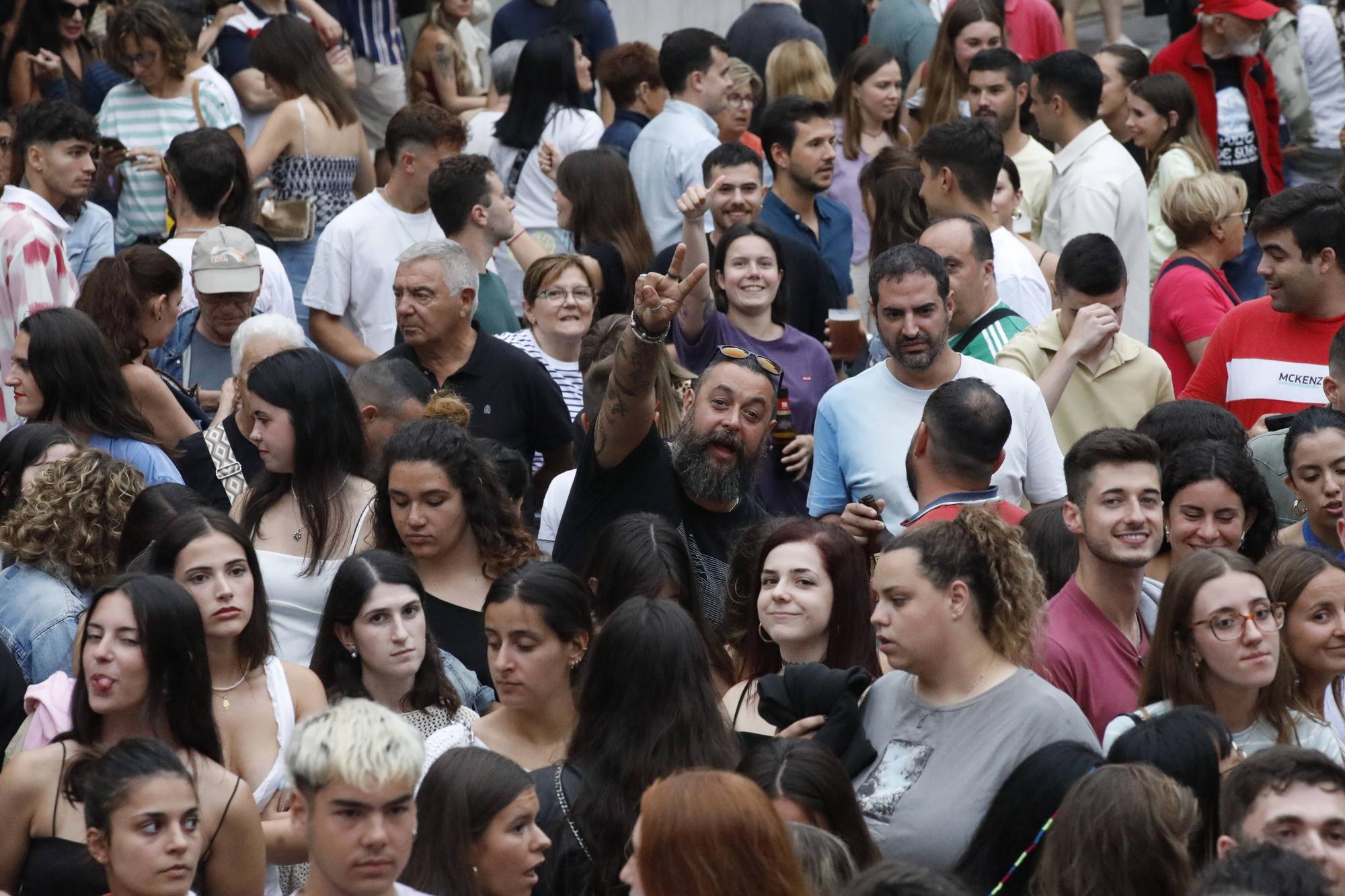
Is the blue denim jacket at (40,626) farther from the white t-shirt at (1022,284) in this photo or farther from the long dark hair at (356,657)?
the white t-shirt at (1022,284)

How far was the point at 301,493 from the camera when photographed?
5254mm

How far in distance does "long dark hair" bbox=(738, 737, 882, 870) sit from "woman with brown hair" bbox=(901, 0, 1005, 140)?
6.46 m

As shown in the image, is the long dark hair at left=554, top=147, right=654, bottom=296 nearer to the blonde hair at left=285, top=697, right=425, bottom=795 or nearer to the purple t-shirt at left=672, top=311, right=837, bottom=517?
the purple t-shirt at left=672, top=311, right=837, bottom=517

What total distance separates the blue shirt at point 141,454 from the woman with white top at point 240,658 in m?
1.27

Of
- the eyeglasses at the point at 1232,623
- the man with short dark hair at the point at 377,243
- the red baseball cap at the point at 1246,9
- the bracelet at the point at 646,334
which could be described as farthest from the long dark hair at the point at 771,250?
the red baseball cap at the point at 1246,9

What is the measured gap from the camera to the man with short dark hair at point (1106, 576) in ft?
15.2

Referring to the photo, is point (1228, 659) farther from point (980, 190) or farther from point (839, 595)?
point (980, 190)

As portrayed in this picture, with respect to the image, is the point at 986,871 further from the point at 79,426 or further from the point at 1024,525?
the point at 79,426

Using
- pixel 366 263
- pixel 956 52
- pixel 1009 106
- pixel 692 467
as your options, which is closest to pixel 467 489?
pixel 692 467

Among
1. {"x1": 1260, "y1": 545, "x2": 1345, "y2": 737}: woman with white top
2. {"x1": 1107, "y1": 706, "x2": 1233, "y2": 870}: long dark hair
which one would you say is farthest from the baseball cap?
{"x1": 1107, "y1": 706, "x2": 1233, "y2": 870}: long dark hair

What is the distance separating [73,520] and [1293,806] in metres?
3.26

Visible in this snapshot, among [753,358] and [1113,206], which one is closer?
[753,358]

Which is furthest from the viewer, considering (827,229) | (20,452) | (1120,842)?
(827,229)

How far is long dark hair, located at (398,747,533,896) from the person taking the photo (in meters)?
3.72
